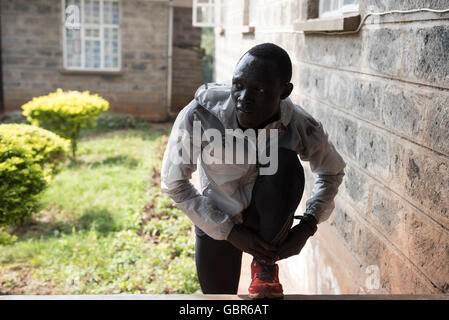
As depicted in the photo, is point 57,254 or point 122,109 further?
point 122,109

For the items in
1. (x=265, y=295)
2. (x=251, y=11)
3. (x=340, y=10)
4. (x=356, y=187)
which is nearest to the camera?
(x=265, y=295)

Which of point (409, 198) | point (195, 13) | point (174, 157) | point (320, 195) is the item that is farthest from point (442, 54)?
point (195, 13)

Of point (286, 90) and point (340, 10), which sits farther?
point (340, 10)

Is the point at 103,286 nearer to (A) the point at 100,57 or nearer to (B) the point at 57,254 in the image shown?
(B) the point at 57,254

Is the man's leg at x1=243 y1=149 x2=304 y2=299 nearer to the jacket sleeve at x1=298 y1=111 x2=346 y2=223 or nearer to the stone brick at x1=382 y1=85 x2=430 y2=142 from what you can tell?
the jacket sleeve at x1=298 y1=111 x2=346 y2=223

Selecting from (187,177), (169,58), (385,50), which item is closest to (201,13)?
(169,58)

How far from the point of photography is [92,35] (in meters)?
12.6

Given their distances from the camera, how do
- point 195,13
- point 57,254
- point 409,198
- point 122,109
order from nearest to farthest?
point 409,198
point 57,254
point 195,13
point 122,109

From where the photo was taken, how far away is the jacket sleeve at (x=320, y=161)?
2.11m

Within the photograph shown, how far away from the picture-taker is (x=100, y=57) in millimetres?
12688

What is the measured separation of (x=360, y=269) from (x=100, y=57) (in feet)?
37.9

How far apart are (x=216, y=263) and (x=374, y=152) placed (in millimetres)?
985

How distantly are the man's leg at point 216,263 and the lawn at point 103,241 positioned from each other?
1.68m

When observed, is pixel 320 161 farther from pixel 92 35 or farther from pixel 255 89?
pixel 92 35
